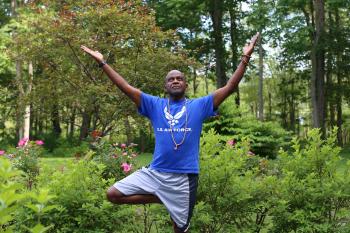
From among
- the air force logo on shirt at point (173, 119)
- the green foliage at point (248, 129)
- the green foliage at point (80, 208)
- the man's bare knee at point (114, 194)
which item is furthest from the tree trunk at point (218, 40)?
the man's bare knee at point (114, 194)

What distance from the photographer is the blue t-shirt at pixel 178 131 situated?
405cm

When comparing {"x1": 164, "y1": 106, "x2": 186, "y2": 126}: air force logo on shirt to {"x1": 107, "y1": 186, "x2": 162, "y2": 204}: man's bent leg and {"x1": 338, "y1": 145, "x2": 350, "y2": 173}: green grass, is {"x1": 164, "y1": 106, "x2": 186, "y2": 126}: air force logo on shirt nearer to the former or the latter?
{"x1": 107, "y1": 186, "x2": 162, "y2": 204}: man's bent leg

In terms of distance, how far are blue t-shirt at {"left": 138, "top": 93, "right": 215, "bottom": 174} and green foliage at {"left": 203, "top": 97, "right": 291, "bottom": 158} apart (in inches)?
376

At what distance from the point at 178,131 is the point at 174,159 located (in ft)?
0.78

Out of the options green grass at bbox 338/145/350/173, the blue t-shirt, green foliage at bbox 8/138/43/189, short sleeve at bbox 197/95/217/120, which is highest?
short sleeve at bbox 197/95/217/120

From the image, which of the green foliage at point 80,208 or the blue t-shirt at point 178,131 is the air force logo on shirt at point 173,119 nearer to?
the blue t-shirt at point 178,131

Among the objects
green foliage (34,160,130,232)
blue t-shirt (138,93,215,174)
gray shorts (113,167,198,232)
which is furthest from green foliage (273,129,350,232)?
green foliage (34,160,130,232)

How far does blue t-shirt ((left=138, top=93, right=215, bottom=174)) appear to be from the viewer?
13.3 ft

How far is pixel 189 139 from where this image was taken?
4.07m

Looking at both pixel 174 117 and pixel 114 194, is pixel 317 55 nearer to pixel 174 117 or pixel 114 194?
pixel 174 117

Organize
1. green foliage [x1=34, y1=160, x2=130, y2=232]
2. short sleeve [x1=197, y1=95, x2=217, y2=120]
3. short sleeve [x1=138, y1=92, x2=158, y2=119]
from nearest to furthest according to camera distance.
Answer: short sleeve [x1=197, y1=95, x2=217, y2=120], short sleeve [x1=138, y1=92, x2=158, y2=119], green foliage [x1=34, y1=160, x2=130, y2=232]

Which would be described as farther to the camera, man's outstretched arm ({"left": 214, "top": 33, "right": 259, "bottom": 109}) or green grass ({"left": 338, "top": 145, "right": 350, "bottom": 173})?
green grass ({"left": 338, "top": 145, "right": 350, "bottom": 173})

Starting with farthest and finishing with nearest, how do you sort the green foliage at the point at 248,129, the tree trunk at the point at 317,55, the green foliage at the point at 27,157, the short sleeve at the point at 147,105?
the tree trunk at the point at 317,55
the green foliage at the point at 248,129
the green foliage at the point at 27,157
the short sleeve at the point at 147,105

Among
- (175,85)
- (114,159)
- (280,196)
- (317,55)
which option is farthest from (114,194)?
(317,55)
